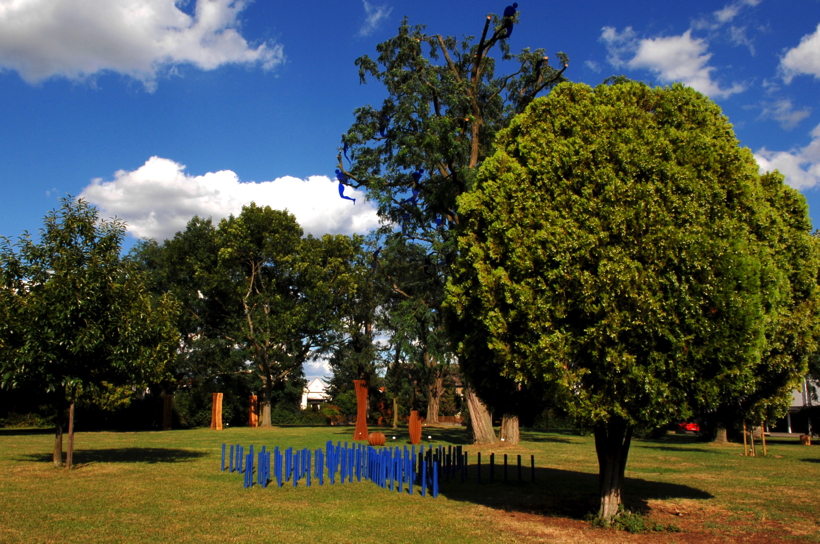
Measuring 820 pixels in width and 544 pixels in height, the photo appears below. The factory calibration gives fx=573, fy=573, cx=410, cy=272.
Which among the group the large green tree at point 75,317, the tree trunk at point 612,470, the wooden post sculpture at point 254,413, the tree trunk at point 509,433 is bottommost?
A: the wooden post sculpture at point 254,413

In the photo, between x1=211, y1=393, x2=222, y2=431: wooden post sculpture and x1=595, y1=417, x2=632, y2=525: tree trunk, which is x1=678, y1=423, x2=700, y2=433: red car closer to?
x1=595, y1=417, x2=632, y2=525: tree trunk

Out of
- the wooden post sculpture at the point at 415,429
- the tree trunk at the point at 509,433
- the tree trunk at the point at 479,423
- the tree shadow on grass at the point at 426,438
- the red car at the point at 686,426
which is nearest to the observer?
the red car at the point at 686,426

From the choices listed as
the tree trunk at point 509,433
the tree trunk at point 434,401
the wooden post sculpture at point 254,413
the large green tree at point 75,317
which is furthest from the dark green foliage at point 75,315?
the tree trunk at point 434,401

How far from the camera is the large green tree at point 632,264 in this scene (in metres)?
7.32

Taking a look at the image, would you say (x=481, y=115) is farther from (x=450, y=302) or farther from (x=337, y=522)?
(x=337, y=522)

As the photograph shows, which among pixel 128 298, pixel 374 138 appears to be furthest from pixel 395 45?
pixel 128 298

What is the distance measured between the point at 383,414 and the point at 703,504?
136 feet

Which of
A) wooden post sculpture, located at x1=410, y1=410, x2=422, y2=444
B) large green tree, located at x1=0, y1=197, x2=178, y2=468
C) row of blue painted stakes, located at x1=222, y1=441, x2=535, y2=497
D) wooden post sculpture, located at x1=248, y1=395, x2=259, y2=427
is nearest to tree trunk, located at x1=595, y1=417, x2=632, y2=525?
row of blue painted stakes, located at x1=222, y1=441, x2=535, y2=497

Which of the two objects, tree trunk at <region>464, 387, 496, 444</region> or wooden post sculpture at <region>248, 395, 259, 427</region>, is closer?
tree trunk at <region>464, 387, 496, 444</region>

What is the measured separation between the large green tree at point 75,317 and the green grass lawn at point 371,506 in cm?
219

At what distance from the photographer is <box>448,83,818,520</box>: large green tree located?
24.0ft

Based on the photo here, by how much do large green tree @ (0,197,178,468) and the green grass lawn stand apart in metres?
2.19

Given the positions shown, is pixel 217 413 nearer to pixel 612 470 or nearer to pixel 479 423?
pixel 479 423

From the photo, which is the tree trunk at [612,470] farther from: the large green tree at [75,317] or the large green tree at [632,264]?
the large green tree at [75,317]
